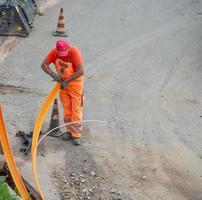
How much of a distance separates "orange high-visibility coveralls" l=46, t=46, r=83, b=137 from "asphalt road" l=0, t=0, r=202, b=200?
1.29ft

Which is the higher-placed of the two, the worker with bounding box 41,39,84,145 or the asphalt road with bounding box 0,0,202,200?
the worker with bounding box 41,39,84,145

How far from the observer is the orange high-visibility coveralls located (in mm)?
9984

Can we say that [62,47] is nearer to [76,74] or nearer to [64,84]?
[76,74]

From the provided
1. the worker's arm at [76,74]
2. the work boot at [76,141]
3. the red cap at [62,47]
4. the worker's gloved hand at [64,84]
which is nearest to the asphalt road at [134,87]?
the work boot at [76,141]

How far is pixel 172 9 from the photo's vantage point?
61.4ft

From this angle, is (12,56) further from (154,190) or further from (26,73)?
(154,190)

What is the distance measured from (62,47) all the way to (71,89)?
0.79 m

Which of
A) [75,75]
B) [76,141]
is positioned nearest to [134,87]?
[76,141]

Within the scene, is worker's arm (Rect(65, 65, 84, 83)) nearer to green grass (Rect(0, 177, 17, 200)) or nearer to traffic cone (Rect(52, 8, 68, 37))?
green grass (Rect(0, 177, 17, 200))

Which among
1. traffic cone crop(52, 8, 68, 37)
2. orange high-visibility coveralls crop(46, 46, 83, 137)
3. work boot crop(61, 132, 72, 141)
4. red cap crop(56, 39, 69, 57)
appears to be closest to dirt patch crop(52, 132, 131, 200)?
work boot crop(61, 132, 72, 141)

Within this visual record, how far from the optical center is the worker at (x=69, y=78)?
993 cm

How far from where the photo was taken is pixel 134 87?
1285 cm

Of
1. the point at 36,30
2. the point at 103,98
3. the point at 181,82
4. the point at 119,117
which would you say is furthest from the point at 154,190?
the point at 36,30

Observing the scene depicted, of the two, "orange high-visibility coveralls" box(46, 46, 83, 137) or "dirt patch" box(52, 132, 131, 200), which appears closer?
"dirt patch" box(52, 132, 131, 200)
